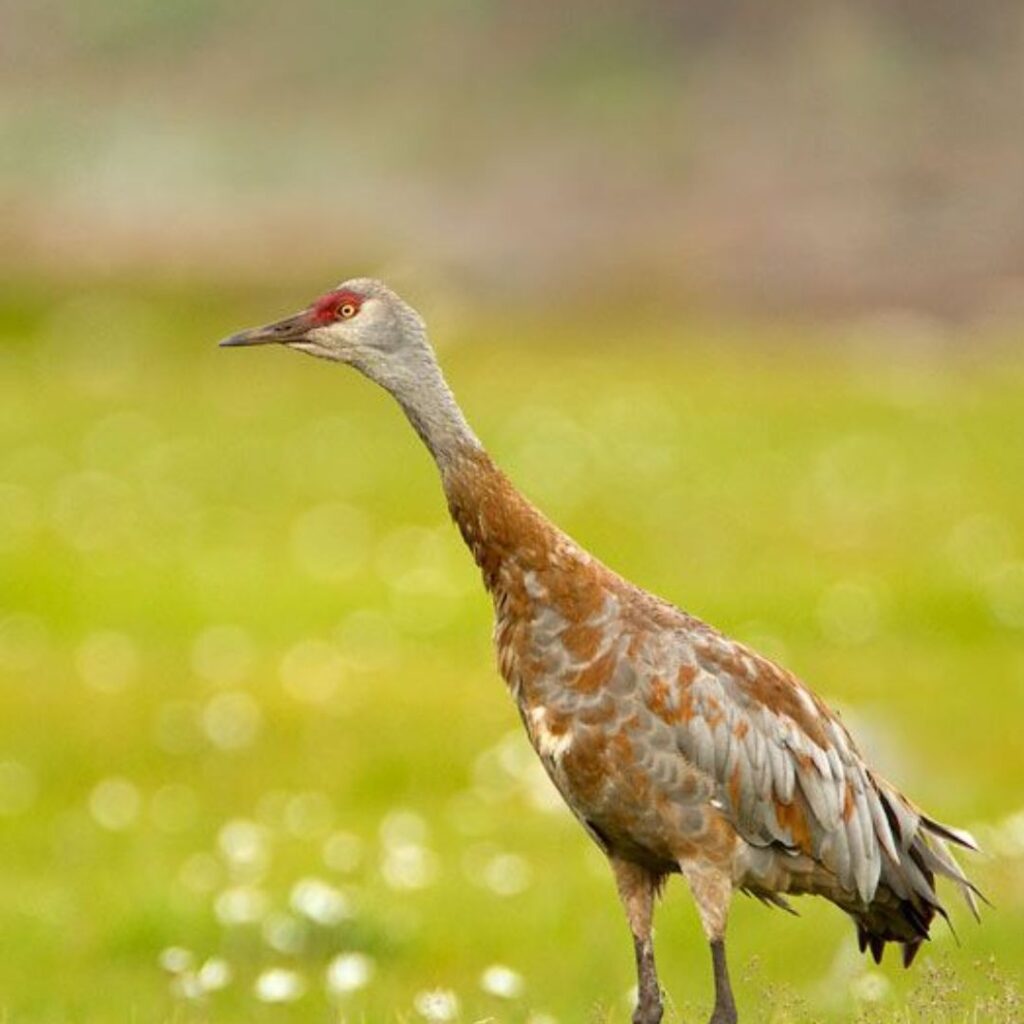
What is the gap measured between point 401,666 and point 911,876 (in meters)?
9.52

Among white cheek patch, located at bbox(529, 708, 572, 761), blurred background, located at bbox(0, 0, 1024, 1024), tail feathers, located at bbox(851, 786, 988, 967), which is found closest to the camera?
white cheek patch, located at bbox(529, 708, 572, 761)

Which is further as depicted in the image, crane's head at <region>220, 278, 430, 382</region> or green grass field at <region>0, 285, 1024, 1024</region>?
green grass field at <region>0, 285, 1024, 1024</region>

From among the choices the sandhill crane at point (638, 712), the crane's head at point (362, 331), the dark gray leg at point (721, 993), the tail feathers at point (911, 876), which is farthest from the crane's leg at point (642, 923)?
the crane's head at point (362, 331)

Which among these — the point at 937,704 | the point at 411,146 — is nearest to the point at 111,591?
the point at 937,704

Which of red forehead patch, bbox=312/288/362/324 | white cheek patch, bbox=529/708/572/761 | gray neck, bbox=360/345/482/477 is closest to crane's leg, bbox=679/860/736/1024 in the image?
white cheek patch, bbox=529/708/572/761

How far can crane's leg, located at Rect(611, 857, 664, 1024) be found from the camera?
8.36 m

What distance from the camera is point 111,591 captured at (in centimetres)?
2006

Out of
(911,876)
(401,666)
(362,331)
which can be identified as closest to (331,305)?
(362,331)

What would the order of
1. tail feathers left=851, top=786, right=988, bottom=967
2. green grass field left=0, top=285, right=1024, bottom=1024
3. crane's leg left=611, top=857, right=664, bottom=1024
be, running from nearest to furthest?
crane's leg left=611, top=857, right=664, bottom=1024 → tail feathers left=851, top=786, right=988, bottom=967 → green grass field left=0, top=285, right=1024, bottom=1024

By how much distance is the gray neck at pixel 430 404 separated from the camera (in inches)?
329

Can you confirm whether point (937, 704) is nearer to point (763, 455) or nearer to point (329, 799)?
point (329, 799)

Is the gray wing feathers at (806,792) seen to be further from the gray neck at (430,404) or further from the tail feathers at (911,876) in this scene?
the gray neck at (430,404)

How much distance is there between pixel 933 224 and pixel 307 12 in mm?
57207

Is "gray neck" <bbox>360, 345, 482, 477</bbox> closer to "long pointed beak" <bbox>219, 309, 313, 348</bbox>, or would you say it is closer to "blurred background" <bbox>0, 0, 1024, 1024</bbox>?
"long pointed beak" <bbox>219, 309, 313, 348</bbox>
